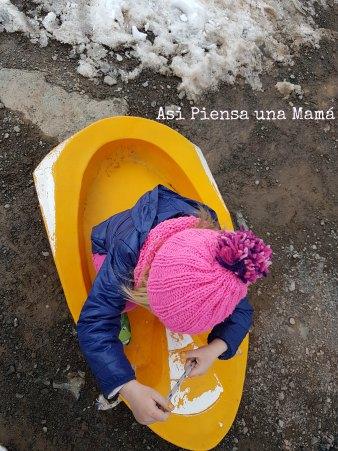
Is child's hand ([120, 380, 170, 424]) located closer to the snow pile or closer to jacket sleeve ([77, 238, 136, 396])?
jacket sleeve ([77, 238, 136, 396])

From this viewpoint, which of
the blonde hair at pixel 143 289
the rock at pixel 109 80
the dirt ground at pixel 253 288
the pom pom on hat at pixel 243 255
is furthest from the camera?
the rock at pixel 109 80

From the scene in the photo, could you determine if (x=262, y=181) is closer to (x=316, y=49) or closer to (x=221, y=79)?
(x=221, y=79)

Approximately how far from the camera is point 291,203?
2406 millimetres

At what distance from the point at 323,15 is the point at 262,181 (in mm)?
1094

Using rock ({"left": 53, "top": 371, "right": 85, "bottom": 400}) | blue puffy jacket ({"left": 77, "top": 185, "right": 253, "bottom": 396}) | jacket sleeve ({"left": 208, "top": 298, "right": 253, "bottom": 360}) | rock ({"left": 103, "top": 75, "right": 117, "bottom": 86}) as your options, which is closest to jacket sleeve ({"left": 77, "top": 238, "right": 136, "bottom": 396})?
blue puffy jacket ({"left": 77, "top": 185, "right": 253, "bottom": 396})

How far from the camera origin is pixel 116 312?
145 cm

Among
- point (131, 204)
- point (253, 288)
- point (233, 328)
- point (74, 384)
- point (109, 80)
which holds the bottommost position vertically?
point (74, 384)

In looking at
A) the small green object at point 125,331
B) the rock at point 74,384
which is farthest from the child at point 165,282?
the rock at point 74,384

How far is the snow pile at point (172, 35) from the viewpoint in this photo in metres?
2.38

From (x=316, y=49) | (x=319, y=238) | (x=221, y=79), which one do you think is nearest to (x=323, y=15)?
(x=316, y=49)

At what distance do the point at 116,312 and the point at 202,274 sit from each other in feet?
1.33

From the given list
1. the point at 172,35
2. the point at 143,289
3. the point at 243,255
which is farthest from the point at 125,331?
the point at 172,35

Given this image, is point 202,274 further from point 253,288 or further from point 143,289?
point 253,288

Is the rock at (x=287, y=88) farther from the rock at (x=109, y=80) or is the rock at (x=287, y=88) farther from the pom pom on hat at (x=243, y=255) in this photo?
the pom pom on hat at (x=243, y=255)
